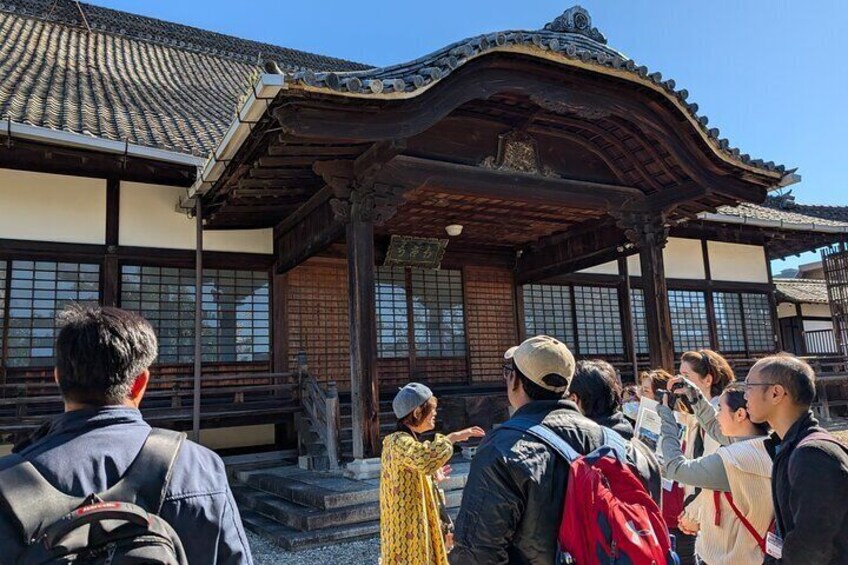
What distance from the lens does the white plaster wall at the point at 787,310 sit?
1581 cm

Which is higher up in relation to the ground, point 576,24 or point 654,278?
point 576,24

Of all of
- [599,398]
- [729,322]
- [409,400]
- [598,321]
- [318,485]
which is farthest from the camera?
[729,322]

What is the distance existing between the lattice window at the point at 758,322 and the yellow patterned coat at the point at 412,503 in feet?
38.4

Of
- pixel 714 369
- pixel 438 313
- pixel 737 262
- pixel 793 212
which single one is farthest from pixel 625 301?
pixel 714 369

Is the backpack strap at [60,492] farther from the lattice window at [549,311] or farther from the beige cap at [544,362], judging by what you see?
the lattice window at [549,311]

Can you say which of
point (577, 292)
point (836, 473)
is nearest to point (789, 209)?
point (577, 292)

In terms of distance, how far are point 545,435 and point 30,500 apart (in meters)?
1.41

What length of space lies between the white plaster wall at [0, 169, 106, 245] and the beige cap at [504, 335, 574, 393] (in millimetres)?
7276

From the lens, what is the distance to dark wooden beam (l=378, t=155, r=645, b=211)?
675cm

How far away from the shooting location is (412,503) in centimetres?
317

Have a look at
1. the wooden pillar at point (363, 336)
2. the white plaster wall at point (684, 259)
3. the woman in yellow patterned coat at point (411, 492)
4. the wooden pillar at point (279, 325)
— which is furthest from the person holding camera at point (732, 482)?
the white plaster wall at point (684, 259)

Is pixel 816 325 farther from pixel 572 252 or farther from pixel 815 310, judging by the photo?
pixel 572 252

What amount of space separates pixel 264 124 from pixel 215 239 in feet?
11.2

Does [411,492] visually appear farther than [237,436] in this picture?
No
